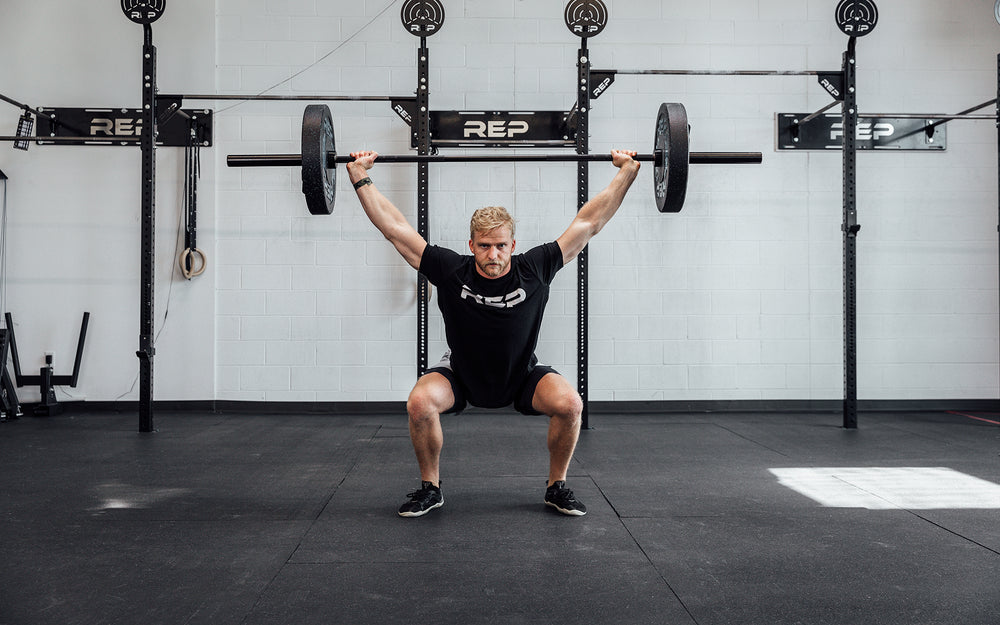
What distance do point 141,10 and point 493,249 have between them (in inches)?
125

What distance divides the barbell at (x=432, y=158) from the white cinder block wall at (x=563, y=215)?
2269 millimetres

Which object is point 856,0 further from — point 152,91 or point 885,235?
point 152,91

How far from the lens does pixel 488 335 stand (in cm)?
242

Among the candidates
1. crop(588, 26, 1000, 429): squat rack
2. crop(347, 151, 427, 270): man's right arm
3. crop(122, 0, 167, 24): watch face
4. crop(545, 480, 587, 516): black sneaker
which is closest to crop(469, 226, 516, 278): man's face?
crop(347, 151, 427, 270): man's right arm

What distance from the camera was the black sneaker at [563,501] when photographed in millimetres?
2334

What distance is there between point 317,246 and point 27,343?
2.20m

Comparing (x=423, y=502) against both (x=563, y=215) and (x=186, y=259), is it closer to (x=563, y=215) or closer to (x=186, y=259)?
(x=563, y=215)

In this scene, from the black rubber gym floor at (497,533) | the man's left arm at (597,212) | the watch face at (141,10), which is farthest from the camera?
the watch face at (141,10)

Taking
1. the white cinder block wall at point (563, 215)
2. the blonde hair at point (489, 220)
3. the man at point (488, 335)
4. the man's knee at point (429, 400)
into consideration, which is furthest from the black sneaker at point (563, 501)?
the white cinder block wall at point (563, 215)

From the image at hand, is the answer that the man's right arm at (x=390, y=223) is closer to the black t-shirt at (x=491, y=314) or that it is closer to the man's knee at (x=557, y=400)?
the black t-shirt at (x=491, y=314)

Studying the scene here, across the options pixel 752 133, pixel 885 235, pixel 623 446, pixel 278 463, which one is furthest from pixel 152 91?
pixel 885 235

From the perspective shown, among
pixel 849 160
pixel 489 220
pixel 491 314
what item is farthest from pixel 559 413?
pixel 849 160

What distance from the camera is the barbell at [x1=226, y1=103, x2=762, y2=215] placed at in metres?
2.51

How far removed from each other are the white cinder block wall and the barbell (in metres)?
2.27
